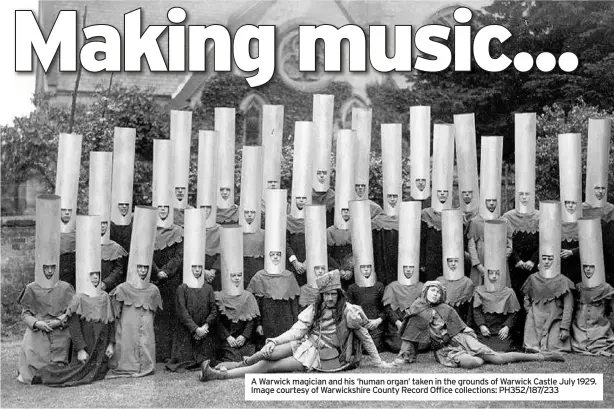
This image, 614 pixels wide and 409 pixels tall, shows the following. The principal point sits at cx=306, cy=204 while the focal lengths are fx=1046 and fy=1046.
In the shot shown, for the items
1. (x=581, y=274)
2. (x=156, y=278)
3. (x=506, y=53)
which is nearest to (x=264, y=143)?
(x=156, y=278)

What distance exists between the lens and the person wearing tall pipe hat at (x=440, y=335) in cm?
1008

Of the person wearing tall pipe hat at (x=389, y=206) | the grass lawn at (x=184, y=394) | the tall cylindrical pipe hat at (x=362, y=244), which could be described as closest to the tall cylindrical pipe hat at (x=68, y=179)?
the grass lawn at (x=184, y=394)

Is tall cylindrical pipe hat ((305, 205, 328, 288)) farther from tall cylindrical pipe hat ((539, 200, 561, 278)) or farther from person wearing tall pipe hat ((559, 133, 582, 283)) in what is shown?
person wearing tall pipe hat ((559, 133, 582, 283))

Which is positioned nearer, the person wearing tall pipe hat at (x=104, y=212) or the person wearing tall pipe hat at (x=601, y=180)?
the person wearing tall pipe hat at (x=104, y=212)

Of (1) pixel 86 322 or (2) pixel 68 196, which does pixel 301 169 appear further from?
(1) pixel 86 322

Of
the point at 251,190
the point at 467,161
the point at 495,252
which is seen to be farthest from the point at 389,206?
the point at 251,190

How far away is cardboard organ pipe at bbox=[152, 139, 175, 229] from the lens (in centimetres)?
1045

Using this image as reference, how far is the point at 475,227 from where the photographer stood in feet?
35.4

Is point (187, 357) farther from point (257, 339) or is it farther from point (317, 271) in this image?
point (317, 271)

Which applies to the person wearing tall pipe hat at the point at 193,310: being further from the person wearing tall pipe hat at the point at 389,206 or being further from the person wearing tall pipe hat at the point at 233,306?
the person wearing tall pipe hat at the point at 389,206

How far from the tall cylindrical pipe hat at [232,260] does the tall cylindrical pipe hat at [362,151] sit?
142cm

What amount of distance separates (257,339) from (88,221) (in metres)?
2.04

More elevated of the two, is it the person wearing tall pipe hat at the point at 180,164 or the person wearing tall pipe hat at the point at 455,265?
the person wearing tall pipe hat at the point at 180,164

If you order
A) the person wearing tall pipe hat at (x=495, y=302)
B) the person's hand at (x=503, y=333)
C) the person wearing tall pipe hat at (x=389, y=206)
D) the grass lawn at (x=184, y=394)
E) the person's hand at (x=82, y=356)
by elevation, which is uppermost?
the person wearing tall pipe hat at (x=389, y=206)
